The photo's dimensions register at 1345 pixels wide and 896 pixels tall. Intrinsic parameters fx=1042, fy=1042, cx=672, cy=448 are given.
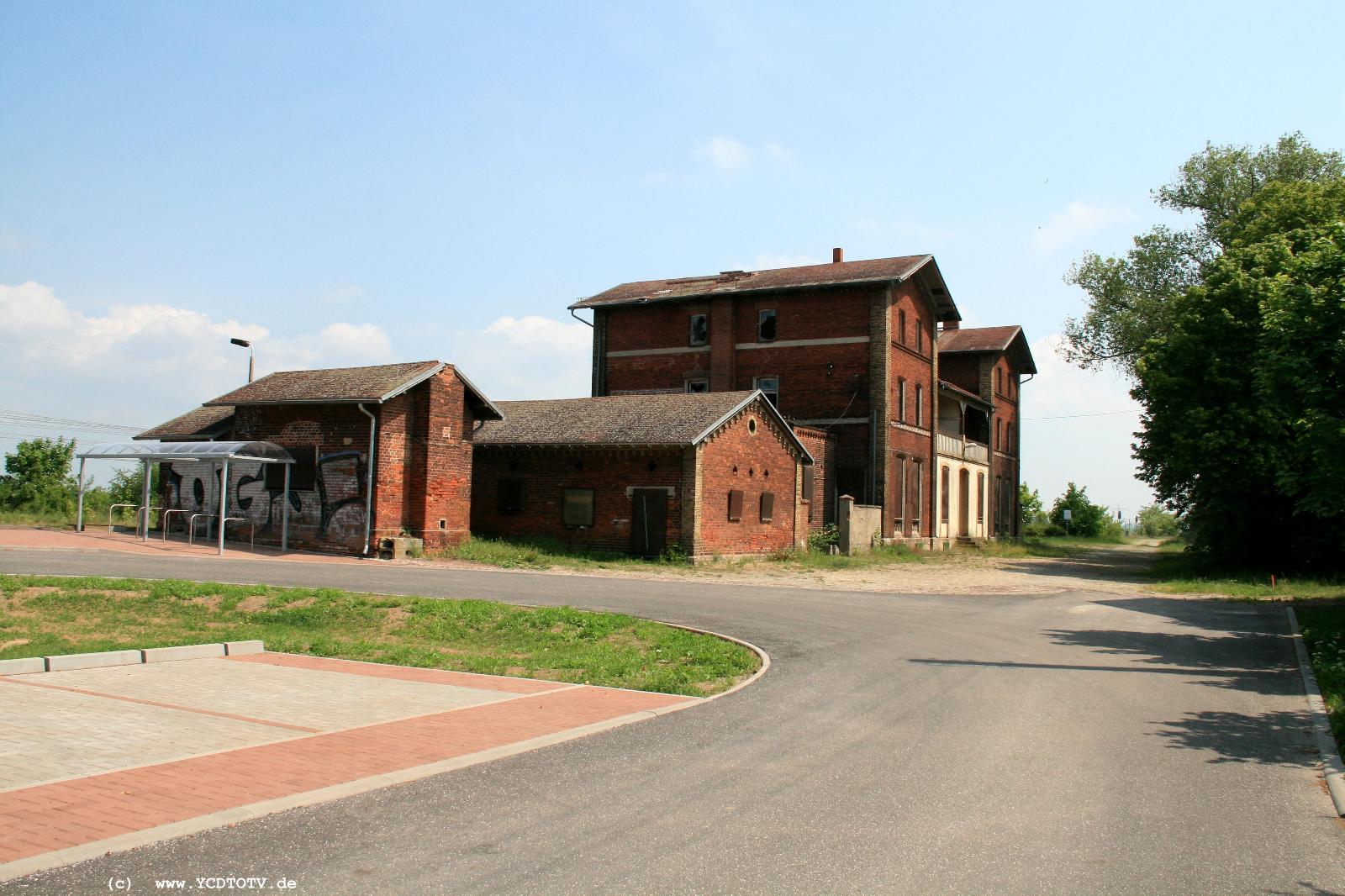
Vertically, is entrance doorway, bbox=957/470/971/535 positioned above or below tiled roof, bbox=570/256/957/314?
below

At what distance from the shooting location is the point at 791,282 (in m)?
39.8

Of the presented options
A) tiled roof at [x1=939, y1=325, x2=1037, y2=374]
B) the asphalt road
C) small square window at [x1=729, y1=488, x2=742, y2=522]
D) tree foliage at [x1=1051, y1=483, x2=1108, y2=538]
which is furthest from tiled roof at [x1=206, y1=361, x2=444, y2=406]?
tree foliage at [x1=1051, y1=483, x2=1108, y2=538]

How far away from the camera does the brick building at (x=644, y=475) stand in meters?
29.7

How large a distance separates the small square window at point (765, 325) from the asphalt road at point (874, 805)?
28.9 m

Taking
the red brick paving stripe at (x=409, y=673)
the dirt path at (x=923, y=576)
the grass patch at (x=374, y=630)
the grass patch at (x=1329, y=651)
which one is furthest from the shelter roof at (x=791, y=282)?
the red brick paving stripe at (x=409, y=673)

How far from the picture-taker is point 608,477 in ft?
101

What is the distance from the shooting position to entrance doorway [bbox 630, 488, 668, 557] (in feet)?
97.5

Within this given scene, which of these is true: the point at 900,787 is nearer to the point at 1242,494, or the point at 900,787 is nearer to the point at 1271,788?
the point at 1271,788

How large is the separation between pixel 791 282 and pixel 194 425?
2155 centimetres

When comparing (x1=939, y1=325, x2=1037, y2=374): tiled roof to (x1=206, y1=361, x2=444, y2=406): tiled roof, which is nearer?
(x1=206, y1=361, x2=444, y2=406): tiled roof

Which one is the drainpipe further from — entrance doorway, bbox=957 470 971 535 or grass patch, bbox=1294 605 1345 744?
entrance doorway, bbox=957 470 971 535

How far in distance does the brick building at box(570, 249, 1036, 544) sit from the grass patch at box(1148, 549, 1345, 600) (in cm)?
1044

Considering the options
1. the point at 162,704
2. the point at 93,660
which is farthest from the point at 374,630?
the point at 162,704

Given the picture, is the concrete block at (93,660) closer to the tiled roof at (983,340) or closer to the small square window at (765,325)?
the small square window at (765,325)
